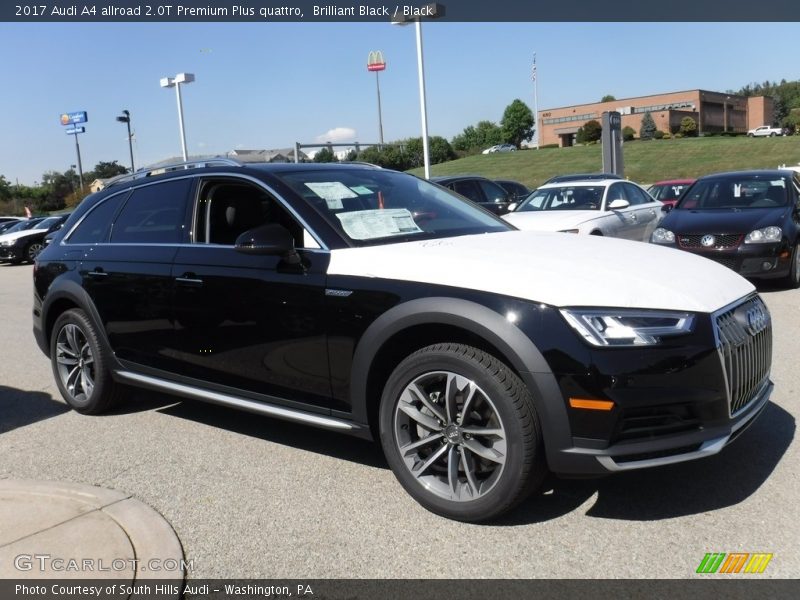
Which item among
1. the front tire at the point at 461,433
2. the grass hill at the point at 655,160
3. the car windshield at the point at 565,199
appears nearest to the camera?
the front tire at the point at 461,433

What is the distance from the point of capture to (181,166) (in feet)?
16.7

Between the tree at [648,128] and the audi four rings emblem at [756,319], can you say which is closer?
the audi four rings emblem at [756,319]

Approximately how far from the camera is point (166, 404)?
5.71 m

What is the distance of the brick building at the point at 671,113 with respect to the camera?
9562 cm

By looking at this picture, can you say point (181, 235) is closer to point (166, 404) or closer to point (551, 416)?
point (166, 404)

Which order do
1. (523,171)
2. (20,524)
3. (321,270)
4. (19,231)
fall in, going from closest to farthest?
1. (20,524)
2. (321,270)
3. (19,231)
4. (523,171)

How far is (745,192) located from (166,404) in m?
8.64

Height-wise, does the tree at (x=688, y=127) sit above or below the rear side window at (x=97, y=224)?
above

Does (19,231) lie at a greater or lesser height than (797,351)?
greater

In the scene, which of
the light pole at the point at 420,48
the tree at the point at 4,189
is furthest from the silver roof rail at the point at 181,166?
the tree at the point at 4,189

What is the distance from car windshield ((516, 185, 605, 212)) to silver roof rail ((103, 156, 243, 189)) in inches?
307

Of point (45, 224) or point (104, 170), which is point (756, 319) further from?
point (104, 170)

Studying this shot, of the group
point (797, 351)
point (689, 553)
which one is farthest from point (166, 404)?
point (797, 351)

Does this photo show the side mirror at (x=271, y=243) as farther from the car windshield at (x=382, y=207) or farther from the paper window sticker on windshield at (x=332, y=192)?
the paper window sticker on windshield at (x=332, y=192)
